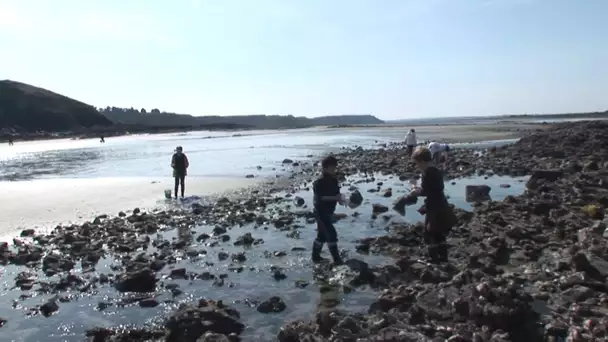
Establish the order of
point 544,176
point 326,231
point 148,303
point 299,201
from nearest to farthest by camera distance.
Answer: point 148,303, point 326,231, point 299,201, point 544,176

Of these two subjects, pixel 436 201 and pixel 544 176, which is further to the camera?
pixel 544 176

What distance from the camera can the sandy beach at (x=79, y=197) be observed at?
16.3 metres

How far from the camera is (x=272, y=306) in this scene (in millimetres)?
7590

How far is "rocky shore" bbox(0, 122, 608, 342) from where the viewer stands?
6.27 m

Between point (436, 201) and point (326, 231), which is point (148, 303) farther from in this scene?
point (436, 201)

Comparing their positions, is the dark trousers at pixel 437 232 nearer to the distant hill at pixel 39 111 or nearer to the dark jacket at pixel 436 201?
the dark jacket at pixel 436 201

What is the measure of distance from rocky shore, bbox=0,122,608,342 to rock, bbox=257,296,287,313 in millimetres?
21

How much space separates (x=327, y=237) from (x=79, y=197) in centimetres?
1525

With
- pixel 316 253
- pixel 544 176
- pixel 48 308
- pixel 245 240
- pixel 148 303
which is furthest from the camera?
pixel 544 176

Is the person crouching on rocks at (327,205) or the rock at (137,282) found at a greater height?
the person crouching on rocks at (327,205)

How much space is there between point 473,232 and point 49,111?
151 metres

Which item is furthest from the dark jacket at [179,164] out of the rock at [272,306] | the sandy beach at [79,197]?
the rock at [272,306]

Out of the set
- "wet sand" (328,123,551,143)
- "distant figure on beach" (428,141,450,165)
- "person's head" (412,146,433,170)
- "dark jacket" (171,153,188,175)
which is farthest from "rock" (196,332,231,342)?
"wet sand" (328,123,551,143)

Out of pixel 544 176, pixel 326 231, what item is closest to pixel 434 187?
pixel 326 231
